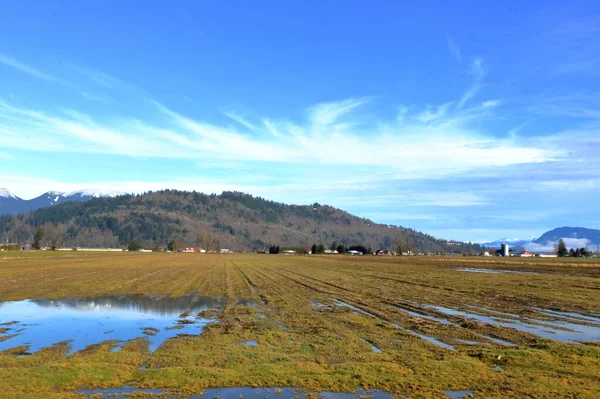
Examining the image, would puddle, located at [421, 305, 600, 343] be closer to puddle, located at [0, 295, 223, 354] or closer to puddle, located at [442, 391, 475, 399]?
puddle, located at [442, 391, 475, 399]

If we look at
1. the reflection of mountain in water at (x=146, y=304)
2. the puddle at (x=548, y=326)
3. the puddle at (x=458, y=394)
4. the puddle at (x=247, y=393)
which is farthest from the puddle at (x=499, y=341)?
the reflection of mountain in water at (x=146, y=304)

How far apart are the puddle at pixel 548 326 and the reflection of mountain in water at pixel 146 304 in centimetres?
1212

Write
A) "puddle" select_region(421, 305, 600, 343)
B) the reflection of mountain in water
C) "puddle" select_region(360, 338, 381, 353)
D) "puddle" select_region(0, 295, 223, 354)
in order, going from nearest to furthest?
"puddle" select_region(360, 338, 381, 353) → "puddle" select_region(0, 295, 223, 354) → "puddle" select_region(421, 305, 600, 343) → the reflection of mountain in water

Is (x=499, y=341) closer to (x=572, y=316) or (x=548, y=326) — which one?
(x=548, y=326)

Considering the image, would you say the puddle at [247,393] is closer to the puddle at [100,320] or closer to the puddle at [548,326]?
the puddle at [100,320]

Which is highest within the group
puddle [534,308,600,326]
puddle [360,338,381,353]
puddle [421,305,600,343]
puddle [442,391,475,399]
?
puddle [534,308,600,326]

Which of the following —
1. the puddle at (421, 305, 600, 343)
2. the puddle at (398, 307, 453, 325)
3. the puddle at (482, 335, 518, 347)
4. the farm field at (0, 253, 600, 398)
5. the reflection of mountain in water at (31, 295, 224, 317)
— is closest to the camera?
the farm field at (0, 253, 600, 398)

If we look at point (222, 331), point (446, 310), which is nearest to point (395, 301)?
point (446, 310)

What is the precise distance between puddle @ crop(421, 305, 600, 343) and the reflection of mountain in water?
1212 centimetres

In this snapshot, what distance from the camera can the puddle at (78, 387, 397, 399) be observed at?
977 cm

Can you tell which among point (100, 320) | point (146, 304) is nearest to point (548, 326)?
point (100, 320)

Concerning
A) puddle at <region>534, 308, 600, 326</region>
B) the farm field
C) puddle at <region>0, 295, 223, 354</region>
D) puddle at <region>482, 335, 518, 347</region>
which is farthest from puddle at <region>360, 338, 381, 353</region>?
puddle at <region>534, 308, 600, 326</region>

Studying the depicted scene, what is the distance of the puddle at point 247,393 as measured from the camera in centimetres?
977

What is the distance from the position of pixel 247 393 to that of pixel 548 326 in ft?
44.1
